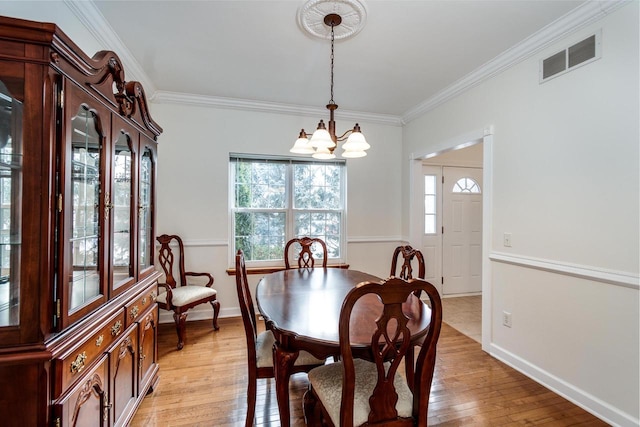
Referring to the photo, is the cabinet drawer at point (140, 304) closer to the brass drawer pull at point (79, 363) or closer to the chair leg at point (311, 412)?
the brass drawer pull at point (79, 363)

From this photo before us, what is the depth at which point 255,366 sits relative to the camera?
5.33 feet

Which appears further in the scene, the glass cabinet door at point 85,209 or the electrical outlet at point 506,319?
the electrical outlet at point 506,319

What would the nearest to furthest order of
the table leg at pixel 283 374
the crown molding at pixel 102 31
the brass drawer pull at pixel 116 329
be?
the table leg at pixel 283 374 < the brass drawer pull at pixel 116 329 < the crown molding at pixel 102 31

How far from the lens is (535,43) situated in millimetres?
2209

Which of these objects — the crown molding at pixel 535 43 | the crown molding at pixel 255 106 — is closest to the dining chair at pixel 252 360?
the crown molding at pixel 255 106

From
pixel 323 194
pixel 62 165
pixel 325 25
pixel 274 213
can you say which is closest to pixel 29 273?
pixel 62 165

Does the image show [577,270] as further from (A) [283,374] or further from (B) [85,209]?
(B) [85,209]

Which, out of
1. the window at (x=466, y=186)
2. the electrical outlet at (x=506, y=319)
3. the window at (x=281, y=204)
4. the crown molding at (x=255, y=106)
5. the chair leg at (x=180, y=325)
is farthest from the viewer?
the window at (x=466, y=186)

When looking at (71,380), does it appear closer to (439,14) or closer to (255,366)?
(255,366)

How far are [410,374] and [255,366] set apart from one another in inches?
35.4

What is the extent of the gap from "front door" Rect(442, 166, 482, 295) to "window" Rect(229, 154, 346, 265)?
1.70m

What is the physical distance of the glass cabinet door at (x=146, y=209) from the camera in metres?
1.96

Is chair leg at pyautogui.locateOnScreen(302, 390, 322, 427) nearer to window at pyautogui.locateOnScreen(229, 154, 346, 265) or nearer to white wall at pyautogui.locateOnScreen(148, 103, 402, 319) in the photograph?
white wall at pyautogui.locateOnScreen(148, 103, 402, 319)

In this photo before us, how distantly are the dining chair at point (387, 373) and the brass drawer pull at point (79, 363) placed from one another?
39.7 inches
